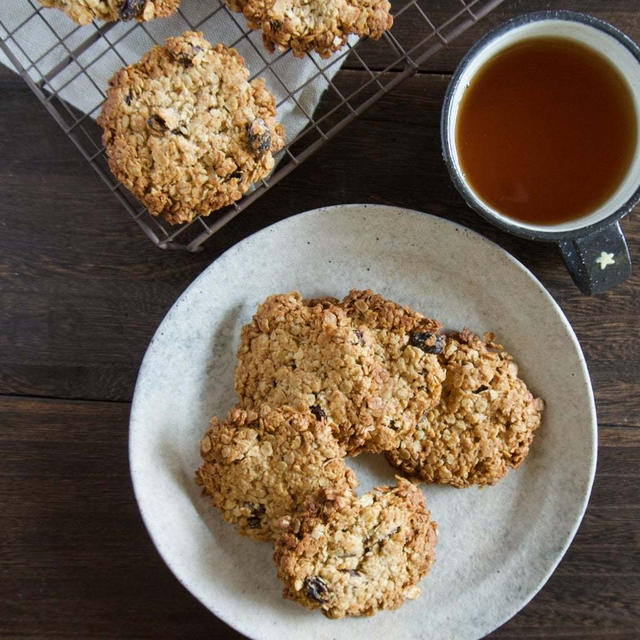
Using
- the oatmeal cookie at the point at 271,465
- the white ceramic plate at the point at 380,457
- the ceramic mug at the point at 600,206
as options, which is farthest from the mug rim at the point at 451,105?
the oatmeal cookie at the point at 271,465

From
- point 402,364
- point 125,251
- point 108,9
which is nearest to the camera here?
point 108,9

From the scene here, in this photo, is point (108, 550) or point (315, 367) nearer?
point (315, 367)

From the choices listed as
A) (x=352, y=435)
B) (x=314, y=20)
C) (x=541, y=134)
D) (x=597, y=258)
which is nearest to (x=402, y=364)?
(x=352, y=435)

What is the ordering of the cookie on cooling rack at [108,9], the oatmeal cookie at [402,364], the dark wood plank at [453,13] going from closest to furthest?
the cookie on cooling rack at [108,9]
the oatmeal cookie at [402,364]
the dark wood plank at [453,13]

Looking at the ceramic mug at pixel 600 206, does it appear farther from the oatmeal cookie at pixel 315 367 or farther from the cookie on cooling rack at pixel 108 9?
the cookie on cooling rack at pixel 108 9

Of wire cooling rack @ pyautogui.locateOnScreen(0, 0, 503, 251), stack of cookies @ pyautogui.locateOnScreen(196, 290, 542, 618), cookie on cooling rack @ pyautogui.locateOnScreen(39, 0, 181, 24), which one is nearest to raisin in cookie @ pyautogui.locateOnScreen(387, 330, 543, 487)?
stack of cookies @ pyautogui.locateOnScreen(196, 290, 542, 618)

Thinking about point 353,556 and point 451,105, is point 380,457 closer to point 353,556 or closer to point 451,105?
point 353,556
